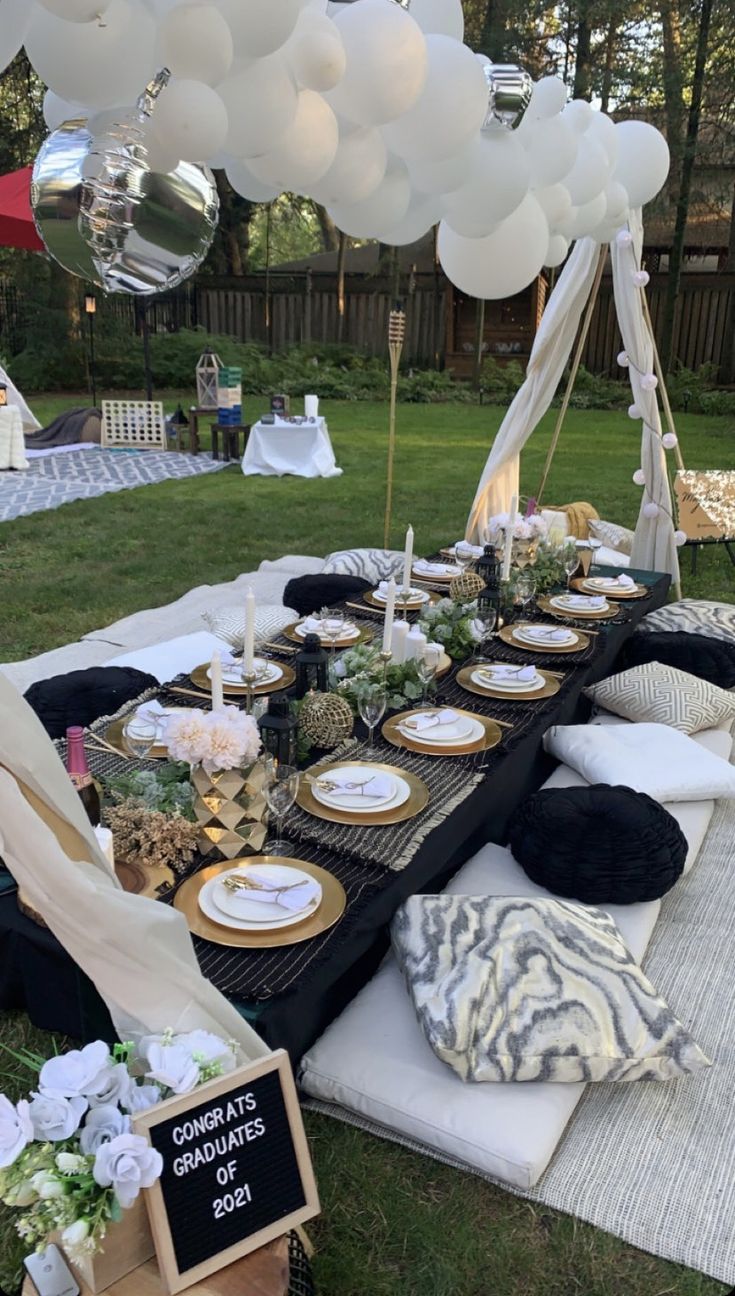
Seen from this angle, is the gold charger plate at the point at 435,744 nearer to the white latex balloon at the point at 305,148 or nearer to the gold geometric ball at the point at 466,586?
the gold geometric ball at the point at 466,586

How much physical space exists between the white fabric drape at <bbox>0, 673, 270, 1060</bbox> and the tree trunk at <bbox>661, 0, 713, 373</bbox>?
16.9 m

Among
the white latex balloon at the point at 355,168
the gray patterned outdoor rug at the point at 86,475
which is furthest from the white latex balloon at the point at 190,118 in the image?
the gray patterned outdoor rug at the point at 86,475

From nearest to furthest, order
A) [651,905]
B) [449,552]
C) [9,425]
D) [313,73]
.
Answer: [313,73] < [651,905] < [449,552] < [9,425]

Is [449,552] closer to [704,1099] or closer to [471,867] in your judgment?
[471,867]

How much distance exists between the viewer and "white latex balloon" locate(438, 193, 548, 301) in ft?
11.6

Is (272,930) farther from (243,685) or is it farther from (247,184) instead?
(247,184)

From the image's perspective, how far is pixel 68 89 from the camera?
7.02 feet

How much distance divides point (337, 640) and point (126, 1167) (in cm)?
237

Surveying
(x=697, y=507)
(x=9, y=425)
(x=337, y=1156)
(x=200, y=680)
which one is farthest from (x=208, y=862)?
(x=9, y=425)

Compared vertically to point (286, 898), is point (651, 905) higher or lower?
lower

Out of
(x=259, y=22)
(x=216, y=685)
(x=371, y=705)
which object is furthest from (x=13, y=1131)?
(x=259, y=22)

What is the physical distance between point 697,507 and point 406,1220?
18.1ft

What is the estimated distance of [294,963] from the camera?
6.27 feet

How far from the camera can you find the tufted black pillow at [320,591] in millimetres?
4867
